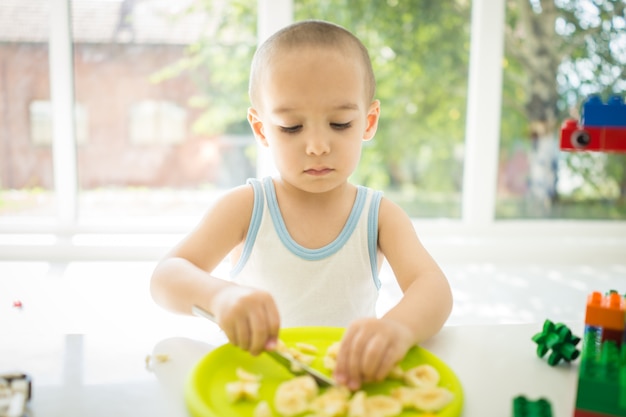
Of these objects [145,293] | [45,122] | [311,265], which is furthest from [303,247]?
[45,122]

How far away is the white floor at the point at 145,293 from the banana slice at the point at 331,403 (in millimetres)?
874

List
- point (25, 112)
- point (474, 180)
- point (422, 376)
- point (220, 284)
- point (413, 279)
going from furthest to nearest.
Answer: point (474, 180)
point (25, 112)
point (413, 279)
point (220, 284)
point (422, 376)

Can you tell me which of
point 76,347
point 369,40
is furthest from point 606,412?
point 369,40

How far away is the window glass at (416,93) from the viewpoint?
6.55ft

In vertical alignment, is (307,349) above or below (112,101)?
below

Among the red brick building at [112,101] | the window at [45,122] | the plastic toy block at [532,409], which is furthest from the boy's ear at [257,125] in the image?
the window at [45,122]

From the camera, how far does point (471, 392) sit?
21.1 inches

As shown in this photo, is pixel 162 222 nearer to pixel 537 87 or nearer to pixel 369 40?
pixel 369 40

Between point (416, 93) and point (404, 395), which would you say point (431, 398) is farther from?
point (416, 93)

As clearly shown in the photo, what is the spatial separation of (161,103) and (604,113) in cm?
166

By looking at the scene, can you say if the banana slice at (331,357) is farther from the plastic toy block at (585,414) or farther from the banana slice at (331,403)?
the plastic toy block at (585,414)

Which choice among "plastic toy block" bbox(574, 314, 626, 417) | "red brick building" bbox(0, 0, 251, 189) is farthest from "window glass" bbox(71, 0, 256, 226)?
"plastic toy block" bbox(574, 314, 626, 417)

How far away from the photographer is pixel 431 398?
49 cm

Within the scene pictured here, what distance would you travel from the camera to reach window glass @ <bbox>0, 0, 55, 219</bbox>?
1.91 m
